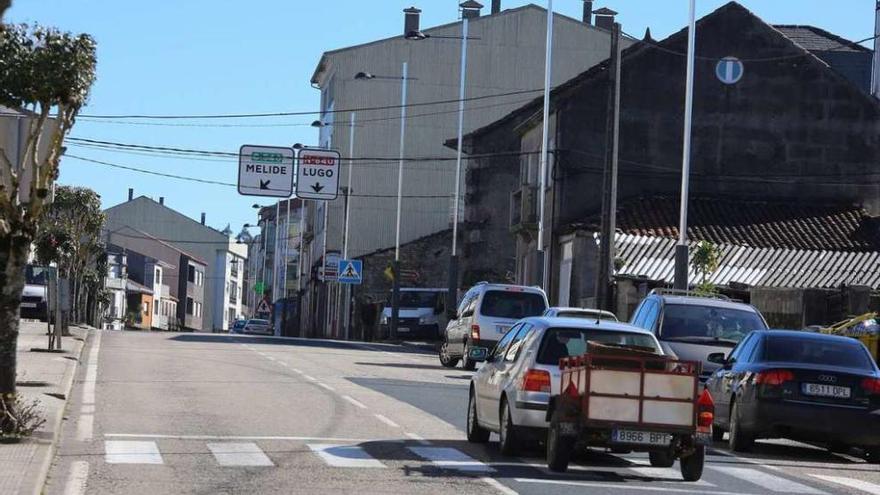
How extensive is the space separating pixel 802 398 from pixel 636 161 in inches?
1254

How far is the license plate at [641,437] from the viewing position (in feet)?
46.2

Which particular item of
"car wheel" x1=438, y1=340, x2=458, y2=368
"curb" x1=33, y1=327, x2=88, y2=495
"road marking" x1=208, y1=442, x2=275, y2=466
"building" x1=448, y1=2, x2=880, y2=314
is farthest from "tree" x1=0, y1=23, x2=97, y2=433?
"building" x1=448, y1=2, x2=880, y2=314

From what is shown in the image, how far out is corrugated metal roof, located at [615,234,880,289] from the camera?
4184cm

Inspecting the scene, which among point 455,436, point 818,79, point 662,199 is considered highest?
point 818,79

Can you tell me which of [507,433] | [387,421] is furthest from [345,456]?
[387,421]

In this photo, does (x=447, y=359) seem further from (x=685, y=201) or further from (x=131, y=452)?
(x=131, y=452)

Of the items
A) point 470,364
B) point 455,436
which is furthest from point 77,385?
point 470,364

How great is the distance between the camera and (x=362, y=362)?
113 feet

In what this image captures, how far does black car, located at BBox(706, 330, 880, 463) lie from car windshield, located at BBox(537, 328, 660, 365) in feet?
8.64

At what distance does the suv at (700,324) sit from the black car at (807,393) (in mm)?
2894

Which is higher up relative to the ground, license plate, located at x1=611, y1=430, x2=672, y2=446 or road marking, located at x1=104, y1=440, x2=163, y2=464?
license plate, located at x1=611, y1=430, x2=672, y2=446

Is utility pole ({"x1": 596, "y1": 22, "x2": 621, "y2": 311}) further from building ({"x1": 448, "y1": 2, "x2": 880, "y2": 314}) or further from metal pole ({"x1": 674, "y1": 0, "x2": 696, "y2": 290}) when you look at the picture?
building ({"x1": 448, "y1": 2, "x2": 880, "y2": 314})

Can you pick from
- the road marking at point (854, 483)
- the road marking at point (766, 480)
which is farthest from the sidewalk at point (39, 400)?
the road marking at point (854, 483)

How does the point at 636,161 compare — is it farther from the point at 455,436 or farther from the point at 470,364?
the point at 455,436
